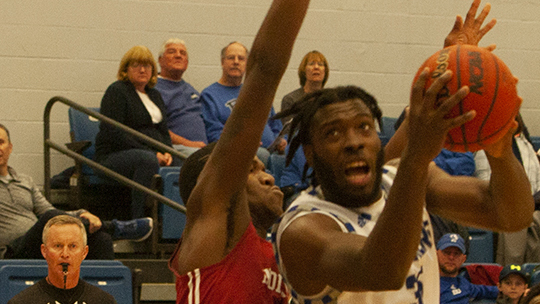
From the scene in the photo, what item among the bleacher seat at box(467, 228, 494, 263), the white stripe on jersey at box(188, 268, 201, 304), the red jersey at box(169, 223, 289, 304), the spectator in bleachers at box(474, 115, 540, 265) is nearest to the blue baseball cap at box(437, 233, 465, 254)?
the spectator in bleachers at box(474, 115, 540, 265)

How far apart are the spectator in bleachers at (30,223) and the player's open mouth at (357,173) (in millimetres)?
2841

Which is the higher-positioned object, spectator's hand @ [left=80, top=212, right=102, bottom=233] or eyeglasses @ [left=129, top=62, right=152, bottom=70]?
eyeglasses @ [left=129, top=62, right=152, bottom=70]

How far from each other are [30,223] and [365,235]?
10.9ft

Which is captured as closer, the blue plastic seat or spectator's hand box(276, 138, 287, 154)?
the blue plastic seat

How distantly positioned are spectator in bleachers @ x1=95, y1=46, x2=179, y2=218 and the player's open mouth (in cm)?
346

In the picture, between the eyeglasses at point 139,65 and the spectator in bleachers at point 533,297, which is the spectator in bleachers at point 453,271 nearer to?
the spectator in bleachers at point 533,297

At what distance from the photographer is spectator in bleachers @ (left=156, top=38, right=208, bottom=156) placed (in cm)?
584

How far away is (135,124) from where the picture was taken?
5.40 meters

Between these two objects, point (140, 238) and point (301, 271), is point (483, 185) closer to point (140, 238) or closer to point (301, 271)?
point (301, 271)

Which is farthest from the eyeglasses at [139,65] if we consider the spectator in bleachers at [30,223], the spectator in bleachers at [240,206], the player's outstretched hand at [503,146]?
the player's outstretched hand at [503,146]

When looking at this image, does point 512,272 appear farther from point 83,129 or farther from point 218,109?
point 83,129

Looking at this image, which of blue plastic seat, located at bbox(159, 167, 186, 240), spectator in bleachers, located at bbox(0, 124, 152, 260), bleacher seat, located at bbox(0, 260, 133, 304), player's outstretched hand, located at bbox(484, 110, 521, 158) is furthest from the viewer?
blue plastic seat, located at bbox(159, 167, 186, 240)

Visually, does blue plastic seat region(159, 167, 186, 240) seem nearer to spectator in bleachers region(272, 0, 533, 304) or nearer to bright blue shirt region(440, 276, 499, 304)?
bright blue shirt region(440, 276, 499, 304)

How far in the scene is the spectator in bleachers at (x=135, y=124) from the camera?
201 inches
